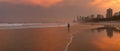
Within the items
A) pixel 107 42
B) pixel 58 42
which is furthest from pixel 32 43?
pixel 107 42

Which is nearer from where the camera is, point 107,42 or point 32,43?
point 32,43

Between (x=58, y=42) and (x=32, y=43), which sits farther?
(x=58, y=42)

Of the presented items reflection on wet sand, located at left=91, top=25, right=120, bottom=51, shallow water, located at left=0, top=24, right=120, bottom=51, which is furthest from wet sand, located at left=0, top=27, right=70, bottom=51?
reflection on wet sand, located at left=91, top=25, right=120, bottom=51

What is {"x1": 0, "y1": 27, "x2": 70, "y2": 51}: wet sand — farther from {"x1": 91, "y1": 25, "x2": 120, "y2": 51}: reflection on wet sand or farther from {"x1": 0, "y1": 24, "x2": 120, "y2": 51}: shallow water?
{"x1": 91, "y1": 25, "x2": 120, "y2": 51}: reflection on wet sand

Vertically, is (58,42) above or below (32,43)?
below

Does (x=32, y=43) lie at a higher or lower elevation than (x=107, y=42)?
higher

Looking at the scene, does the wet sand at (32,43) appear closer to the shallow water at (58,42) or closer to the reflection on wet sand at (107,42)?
the shallow water at (58,42)

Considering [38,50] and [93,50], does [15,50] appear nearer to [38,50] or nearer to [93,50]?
[38,50]

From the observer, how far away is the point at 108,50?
17078 mm

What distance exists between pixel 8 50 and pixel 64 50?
3887mm

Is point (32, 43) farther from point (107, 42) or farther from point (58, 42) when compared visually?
point (107, 42)

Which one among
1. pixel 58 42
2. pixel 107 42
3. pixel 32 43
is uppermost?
pixel 32 43

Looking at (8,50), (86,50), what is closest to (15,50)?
(8,50)

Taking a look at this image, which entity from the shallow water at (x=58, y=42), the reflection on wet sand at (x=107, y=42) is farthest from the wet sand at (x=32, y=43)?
the reflection on wet sand at (x=107, y=42)
